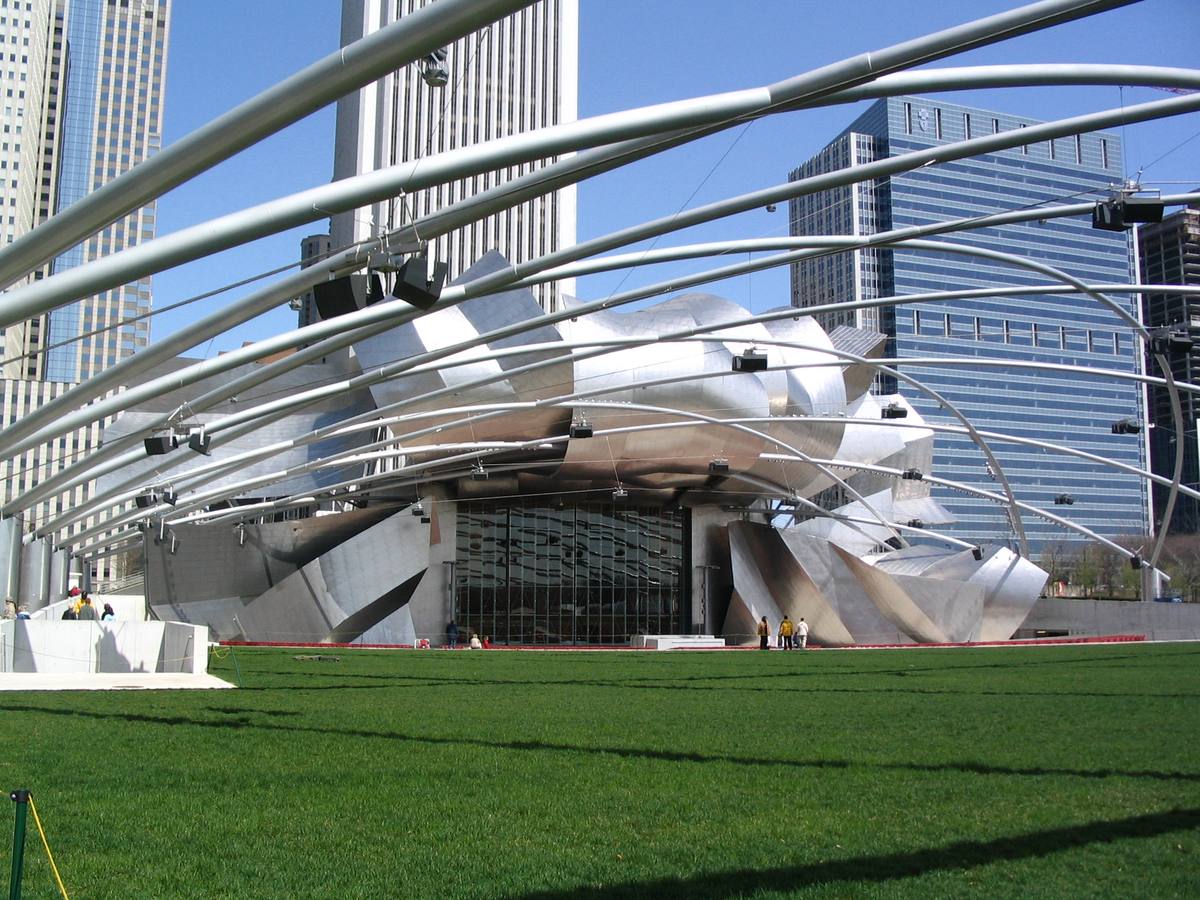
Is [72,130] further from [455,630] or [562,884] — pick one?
[562,884]

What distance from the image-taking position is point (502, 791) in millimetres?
9031

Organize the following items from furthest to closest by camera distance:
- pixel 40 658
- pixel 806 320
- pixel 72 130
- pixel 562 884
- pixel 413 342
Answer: pixel 72 130 → pixel 806 320 → pixel 413 342 → pixel 40 658 → pixel 562 884

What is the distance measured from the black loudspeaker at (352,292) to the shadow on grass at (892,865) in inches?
338

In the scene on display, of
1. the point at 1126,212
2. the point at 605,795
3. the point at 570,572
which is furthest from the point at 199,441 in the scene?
the point at 570,572

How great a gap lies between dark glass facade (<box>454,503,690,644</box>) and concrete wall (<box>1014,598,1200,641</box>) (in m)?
16.8

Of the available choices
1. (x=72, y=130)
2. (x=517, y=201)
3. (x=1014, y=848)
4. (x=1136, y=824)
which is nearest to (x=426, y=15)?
(x=517, y=201)

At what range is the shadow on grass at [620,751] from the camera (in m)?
9.95

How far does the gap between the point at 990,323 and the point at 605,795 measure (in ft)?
398

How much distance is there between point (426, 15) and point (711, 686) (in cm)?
1397

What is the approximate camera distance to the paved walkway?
61.1 feet

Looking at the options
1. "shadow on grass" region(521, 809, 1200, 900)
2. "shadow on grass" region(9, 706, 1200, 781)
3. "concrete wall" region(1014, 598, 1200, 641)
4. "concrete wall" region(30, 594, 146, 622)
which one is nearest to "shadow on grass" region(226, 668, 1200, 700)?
"shadow on grass" region(9, 706, 1200, 781)

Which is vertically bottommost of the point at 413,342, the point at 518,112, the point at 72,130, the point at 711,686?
the point at 711,686

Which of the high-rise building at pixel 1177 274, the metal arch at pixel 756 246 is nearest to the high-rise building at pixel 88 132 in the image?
the high-rise building at pixel 1177 274

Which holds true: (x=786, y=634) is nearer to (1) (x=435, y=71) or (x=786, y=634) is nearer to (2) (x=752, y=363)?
(2) (x=752, y=363)
